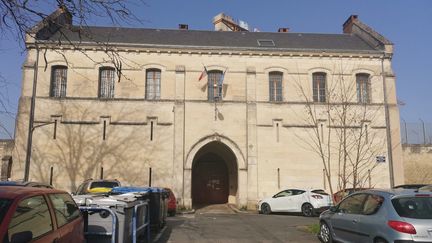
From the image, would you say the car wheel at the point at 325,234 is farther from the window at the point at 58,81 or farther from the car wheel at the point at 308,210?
the window at the point at 58,81

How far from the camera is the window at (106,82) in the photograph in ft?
82.8

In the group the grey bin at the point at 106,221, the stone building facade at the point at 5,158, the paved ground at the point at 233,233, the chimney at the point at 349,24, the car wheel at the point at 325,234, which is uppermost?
the chimney at the point at 349,24

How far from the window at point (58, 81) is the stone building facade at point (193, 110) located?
63 mm

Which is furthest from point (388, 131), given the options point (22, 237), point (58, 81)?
point (22, 237)

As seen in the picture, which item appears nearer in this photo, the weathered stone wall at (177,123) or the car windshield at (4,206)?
the car windshield at (4,206)

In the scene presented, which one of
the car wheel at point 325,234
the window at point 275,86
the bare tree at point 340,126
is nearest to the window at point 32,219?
the car wheel at point 325,234

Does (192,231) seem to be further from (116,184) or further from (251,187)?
(251,187)

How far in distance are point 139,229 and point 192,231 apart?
160 inches

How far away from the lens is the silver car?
7383 millimetres

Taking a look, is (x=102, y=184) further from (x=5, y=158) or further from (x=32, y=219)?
(x=32, y=219)

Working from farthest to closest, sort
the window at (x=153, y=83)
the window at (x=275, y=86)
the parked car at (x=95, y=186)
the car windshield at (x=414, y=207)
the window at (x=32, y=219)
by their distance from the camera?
1. the window at (x=275, y=86)
2. the window at (x=153, y=83)
3. the parked car at (x=95, y=186)
4. the car windshield at (x=414, y=207)
5. the window at (x=32, y=219)

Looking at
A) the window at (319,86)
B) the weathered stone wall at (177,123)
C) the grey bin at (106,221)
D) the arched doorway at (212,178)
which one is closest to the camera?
the grey bin at (106,221)

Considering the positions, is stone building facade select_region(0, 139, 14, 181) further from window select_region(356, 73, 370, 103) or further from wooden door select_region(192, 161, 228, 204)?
window select_region(356, 73, 370, 103)

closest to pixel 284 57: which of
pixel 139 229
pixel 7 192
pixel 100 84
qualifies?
pixel 100 84
